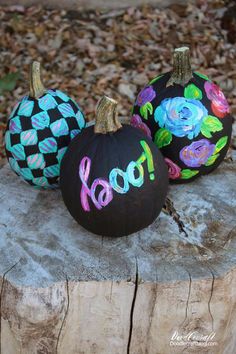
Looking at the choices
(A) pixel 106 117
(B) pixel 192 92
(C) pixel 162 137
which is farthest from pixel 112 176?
(B) pixel 192 92

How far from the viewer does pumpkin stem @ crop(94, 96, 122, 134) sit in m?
1.59

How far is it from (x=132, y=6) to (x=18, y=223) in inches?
102

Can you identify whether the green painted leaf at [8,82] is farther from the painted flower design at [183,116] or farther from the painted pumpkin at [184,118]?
the painted flower design at [183,116]

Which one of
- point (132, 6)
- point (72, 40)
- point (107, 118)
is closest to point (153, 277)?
point (107, 118)

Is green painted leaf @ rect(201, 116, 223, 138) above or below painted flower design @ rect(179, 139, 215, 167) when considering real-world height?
above

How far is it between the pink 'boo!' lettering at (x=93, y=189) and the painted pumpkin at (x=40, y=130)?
7.7 inches

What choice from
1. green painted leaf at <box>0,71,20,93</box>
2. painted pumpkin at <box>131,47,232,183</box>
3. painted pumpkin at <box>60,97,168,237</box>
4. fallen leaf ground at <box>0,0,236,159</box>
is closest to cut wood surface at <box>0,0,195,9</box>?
fallen leaf ground at <box>0,0,236,159</box>

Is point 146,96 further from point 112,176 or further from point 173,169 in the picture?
point 112,176

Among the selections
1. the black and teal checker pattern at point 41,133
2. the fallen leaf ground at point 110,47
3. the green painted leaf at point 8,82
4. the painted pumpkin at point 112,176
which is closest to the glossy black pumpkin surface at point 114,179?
the painted pumpkin at point 112,176

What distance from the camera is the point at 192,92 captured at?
1.81 m

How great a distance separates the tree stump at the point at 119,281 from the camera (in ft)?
5.40

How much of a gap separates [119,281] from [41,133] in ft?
1.67

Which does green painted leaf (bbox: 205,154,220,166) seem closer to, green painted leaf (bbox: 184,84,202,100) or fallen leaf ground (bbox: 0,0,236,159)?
green painted leaf (bbox: 184,84,202,100)

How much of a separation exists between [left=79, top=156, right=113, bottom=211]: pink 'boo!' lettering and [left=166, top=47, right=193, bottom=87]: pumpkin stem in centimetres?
41
